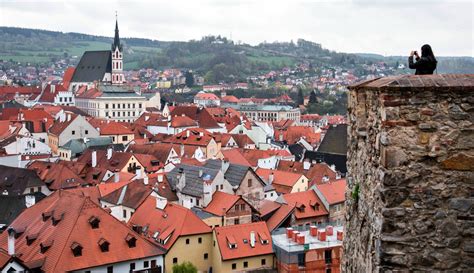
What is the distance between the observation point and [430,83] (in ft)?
15.2

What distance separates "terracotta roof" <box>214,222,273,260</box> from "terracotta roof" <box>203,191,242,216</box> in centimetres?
357

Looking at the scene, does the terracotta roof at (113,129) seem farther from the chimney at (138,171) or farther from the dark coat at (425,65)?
the dark coat at (425,65)

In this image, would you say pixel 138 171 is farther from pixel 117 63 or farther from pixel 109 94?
pixel 117 63

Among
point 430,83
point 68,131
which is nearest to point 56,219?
point 430,83

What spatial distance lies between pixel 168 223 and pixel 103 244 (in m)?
5.41

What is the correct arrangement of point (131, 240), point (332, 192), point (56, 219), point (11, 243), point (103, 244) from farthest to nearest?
point (332, 192) → point (131, 240) → point (56, 219) → point (103, 244) → point (11, 243)

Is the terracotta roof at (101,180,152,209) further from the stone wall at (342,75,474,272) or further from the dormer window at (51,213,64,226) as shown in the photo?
the stone wall at (342,75,474,272)

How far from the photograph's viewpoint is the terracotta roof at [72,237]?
22516mm

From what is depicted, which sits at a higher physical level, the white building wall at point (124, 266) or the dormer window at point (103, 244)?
the dormer window at point (103, 244)

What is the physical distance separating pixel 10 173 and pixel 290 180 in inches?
791

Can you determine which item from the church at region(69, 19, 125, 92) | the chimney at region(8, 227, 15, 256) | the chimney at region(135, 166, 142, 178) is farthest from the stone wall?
the church at region(69, 19, 125, 92)

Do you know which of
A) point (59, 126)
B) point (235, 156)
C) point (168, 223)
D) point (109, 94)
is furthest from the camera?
point (109, 94)

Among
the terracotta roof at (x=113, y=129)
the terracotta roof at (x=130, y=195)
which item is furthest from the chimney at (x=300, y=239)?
the terracotta roof at (x=113, y=129)

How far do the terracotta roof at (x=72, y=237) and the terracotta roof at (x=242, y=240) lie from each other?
12.4 feet
